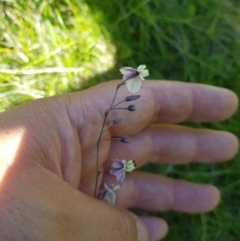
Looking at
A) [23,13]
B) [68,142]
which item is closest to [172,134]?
[68,142]

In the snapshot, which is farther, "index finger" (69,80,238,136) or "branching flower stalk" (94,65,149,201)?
"index finger" (69,80,238,136)

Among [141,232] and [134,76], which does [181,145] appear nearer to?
[141,232]

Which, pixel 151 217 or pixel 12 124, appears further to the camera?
pixel 151 217

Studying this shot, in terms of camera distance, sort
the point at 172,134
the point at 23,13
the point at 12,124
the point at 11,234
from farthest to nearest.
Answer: the point at 23,13
the point at 172,134
the point at 12,124
the point at 11,234

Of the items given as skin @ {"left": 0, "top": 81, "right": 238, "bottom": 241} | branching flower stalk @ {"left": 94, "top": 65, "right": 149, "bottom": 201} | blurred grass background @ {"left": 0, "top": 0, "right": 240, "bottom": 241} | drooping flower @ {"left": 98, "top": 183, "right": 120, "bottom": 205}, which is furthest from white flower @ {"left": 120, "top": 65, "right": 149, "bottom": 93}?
blurred grass background @ {"left": 0, "top": 0, "right": 240, "bottom": 241}

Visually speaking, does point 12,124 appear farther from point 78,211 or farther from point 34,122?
point 78,211

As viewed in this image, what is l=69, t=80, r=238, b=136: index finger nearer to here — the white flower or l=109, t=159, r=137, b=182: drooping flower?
l=109, t=159, r=137, b=182: drooping flower

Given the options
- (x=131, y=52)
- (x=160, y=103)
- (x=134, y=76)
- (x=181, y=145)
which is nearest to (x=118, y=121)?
(x=134, y=76)
